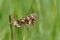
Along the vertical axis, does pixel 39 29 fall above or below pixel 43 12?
below

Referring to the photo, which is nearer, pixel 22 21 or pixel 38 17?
pixel 22 21

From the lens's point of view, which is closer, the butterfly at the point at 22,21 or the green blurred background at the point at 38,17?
the butterfly at the point at 22,21

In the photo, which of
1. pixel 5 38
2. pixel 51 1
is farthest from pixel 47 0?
pixel 5 38

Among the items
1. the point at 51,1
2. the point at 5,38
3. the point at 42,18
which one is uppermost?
the point at 51,1

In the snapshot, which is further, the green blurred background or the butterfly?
the green blurred background

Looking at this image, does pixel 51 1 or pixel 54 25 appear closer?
pixel 54 25

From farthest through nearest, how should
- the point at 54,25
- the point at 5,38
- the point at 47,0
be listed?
the point at 47,0 < the point at 54,25 < the point at 5,38

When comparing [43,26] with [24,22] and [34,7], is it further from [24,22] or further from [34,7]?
[24,22]

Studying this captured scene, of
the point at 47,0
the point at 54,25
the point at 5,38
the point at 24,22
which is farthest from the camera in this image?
the point at 47,0
